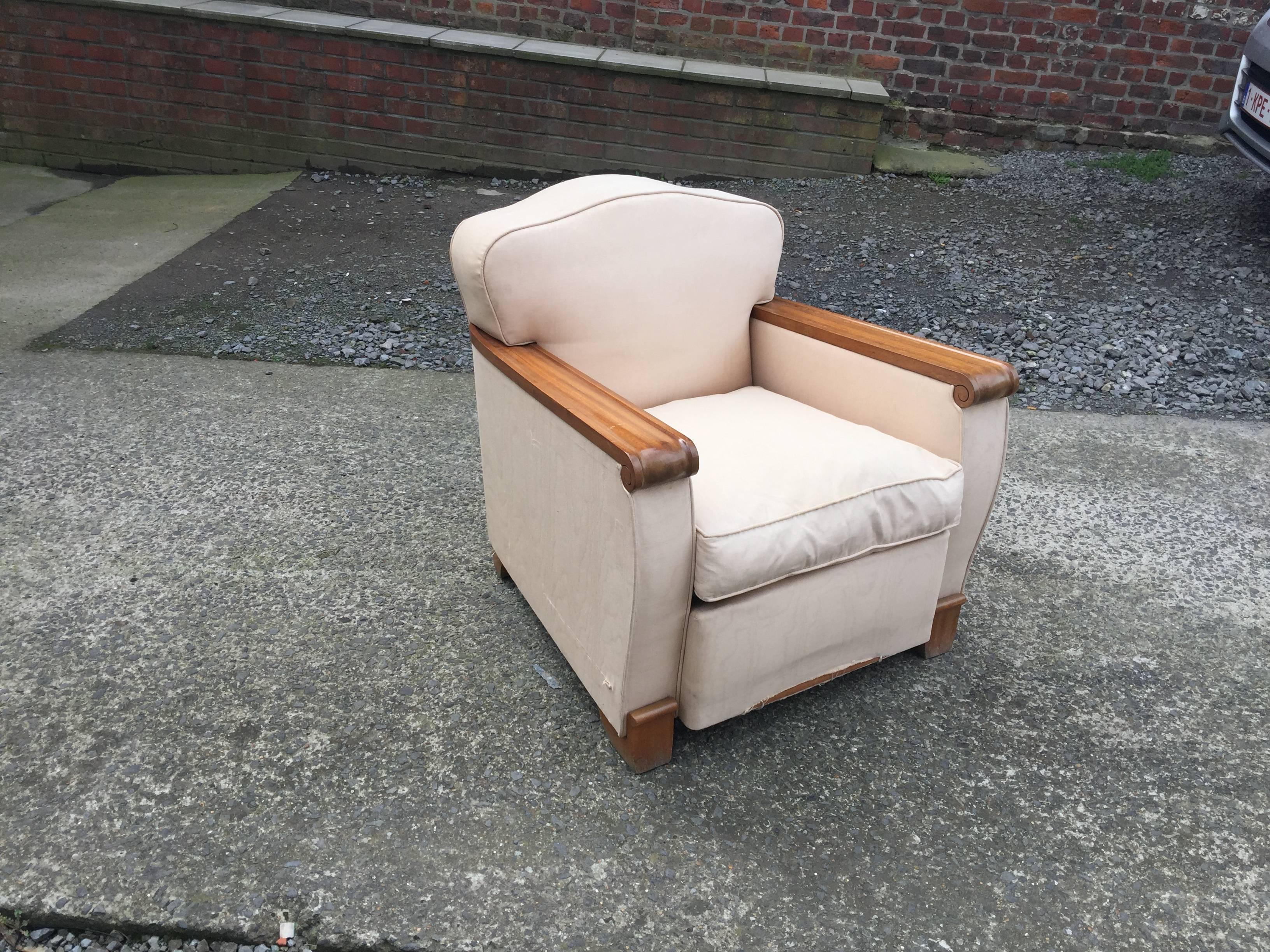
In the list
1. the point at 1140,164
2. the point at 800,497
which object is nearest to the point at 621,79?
the point at 1140,164

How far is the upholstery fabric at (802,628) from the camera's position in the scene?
4.75 ft

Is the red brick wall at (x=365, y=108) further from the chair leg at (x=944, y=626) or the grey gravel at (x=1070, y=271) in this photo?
the chair leg at (x=944, y=626)

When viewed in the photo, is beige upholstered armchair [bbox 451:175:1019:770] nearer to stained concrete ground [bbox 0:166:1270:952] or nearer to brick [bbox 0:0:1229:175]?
stained concrete ground [bbox 0:166:1270:952]

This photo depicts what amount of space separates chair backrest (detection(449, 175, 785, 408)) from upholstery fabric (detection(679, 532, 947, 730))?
23.9 inches

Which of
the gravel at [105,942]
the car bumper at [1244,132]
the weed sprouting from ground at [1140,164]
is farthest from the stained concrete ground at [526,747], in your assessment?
the weed sprouting from ground at [1140,164]

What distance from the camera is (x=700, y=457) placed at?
1.55m

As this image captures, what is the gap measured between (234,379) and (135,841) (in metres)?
1.99

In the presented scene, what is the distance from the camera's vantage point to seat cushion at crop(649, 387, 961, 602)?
139cm

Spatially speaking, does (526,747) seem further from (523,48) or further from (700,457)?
(523,48)

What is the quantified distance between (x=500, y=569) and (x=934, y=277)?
8.81ft

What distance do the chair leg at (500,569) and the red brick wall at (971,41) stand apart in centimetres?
390

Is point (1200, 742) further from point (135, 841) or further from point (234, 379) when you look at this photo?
point (234, 379)

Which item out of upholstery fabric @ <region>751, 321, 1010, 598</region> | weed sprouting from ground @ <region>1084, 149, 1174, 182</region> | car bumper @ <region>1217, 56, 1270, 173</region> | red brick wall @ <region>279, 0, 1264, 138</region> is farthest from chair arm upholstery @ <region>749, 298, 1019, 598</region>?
weed sprouting from ground @ <region>1084, 149, 1174, 182</region>

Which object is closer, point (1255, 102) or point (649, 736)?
point (649, 736)
